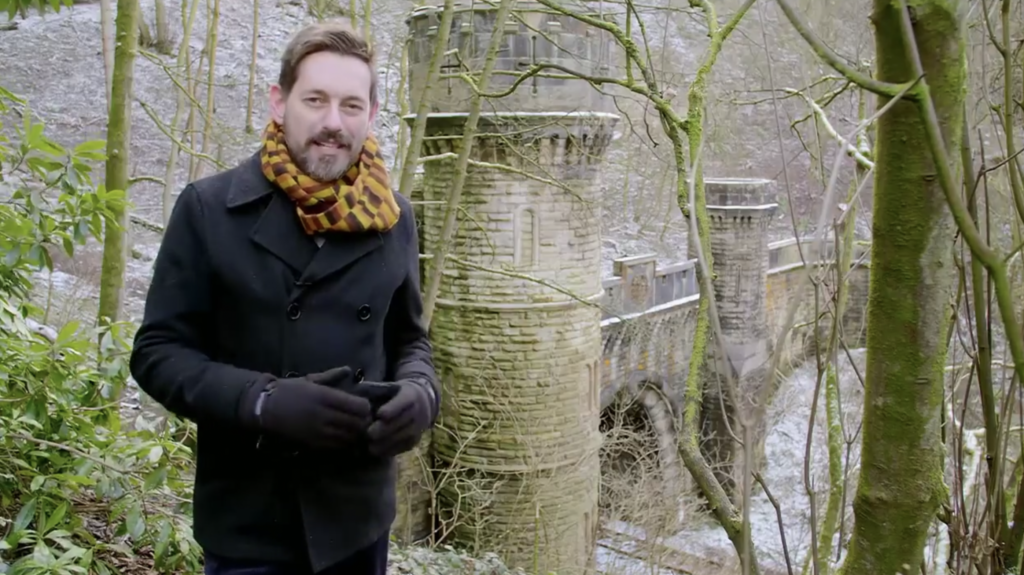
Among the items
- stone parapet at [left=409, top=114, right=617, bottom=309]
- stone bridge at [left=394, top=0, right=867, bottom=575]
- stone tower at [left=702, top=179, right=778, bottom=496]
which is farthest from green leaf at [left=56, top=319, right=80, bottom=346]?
stone tower at [left=702, top=179, right=778, bottom=496]

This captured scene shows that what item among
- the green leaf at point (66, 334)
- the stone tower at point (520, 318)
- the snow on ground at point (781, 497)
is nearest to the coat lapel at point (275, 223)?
the green leaf at point (66, 334)

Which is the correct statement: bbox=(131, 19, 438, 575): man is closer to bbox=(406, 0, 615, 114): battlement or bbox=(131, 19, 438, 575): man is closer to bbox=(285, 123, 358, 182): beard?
bbox=(285, 123, 358, 182): beard

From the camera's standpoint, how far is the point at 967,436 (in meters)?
2.68

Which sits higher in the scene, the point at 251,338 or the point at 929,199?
the point at 929,199

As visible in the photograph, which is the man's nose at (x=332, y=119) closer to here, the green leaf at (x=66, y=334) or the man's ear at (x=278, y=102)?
the man's ear at (x=278, y=102)

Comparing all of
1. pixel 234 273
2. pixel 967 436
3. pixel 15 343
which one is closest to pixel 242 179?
pixel 234 273

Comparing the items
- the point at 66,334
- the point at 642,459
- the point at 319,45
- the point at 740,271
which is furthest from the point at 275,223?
the point at 740,271

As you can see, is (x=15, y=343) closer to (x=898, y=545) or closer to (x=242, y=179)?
(x=242, y=179)

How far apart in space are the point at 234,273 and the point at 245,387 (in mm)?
198

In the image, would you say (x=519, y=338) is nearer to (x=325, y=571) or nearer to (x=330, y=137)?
(x=325, y=571)

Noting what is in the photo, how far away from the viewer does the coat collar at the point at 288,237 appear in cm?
134

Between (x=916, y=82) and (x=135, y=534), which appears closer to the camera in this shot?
(x=916, y=82)

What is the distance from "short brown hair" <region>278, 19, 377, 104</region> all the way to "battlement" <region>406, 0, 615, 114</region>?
5.15m

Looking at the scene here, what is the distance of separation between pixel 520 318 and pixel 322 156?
20.8 ft
